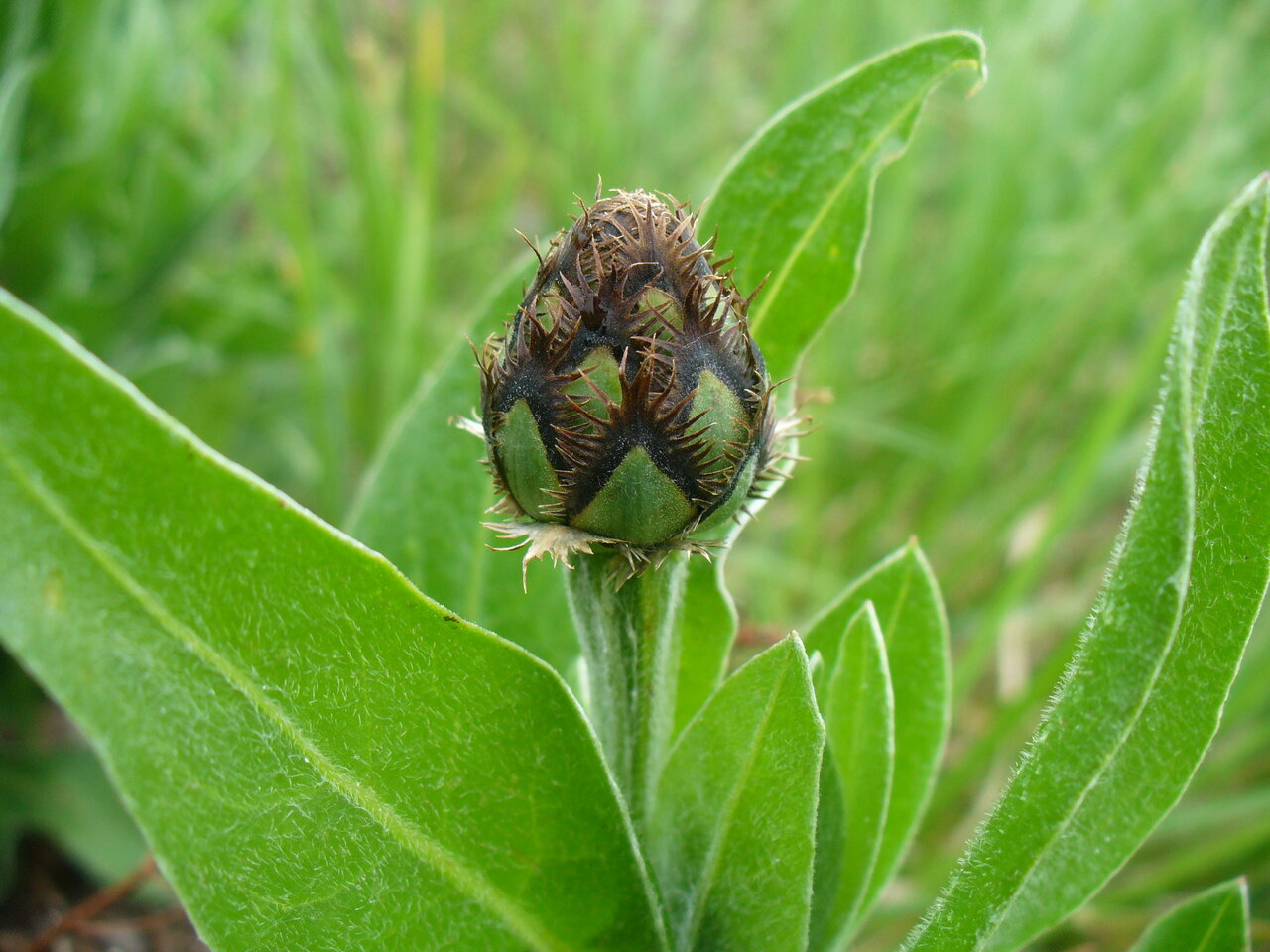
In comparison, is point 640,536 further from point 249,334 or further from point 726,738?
point 249,334

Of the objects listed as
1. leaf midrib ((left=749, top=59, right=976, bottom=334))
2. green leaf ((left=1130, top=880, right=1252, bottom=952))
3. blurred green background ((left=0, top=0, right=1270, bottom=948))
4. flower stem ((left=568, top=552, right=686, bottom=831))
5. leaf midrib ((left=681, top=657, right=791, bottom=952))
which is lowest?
green leaf ((left=1130, top=880, right=1252, bottom=952))

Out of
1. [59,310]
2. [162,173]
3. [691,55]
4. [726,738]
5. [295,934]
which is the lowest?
[295,934]

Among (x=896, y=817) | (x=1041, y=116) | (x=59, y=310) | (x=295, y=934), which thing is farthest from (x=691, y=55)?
(x=295, y=934)

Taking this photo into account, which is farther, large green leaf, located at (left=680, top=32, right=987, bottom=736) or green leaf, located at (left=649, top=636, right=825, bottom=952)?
large green leaf, located at (left=680, top=32, right=987, bottom=736)

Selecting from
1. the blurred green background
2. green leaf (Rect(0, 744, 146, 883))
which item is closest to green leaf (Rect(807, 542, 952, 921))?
the blurred green background

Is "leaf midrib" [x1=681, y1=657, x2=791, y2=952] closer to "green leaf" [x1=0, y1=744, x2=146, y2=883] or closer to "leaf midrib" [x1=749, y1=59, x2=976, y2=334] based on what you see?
"leaf midrib" [x1=749, y1=59, x2=976, y2=334]

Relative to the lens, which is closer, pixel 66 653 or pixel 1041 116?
pixel 66 653
